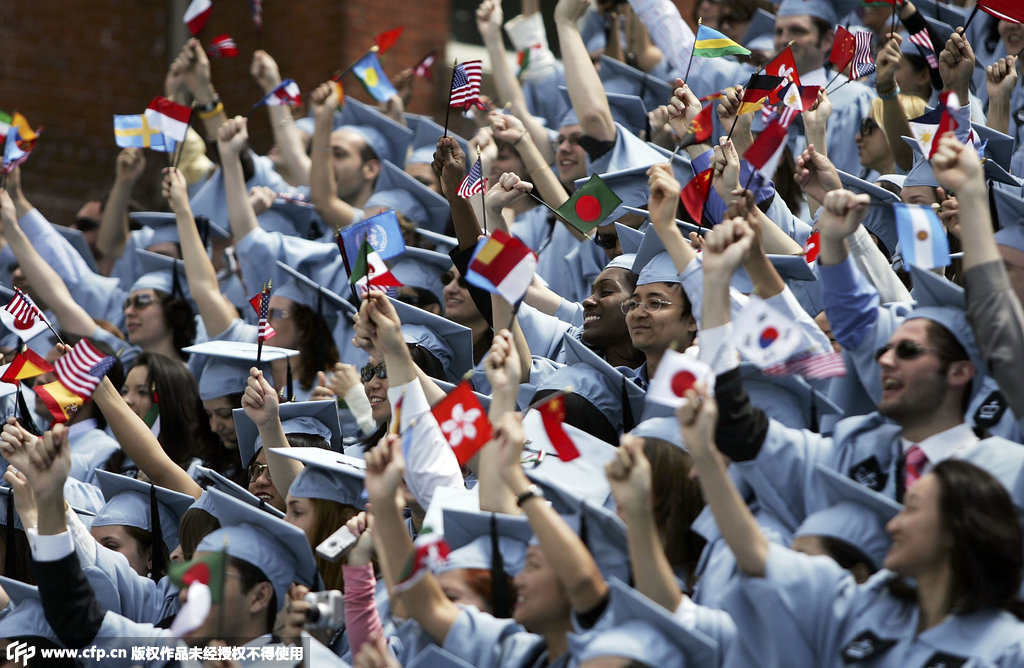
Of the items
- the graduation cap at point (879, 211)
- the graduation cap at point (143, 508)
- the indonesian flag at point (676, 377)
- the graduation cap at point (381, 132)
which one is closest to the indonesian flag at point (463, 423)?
the indonesian flag at point (676, 377)

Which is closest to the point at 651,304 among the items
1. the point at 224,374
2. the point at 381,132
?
the point at 224,374

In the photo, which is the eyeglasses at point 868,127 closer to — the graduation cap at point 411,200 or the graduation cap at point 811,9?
the graduation cap at point 811,9

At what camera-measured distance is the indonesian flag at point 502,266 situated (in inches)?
157

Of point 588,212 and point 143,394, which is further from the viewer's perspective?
point 143,394

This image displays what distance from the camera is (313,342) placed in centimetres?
606

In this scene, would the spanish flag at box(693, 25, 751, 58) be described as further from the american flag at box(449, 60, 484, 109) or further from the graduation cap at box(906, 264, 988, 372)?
the graduation cap at box(906, 264, 988, 372)

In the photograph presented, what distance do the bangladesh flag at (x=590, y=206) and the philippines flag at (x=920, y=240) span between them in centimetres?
140

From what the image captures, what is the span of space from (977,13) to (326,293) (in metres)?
3.35

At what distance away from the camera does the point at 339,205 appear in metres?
6.99

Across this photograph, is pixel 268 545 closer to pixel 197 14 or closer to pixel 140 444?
pixel 140 444

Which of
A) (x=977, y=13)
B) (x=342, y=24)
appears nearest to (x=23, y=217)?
(x=342, y=24)

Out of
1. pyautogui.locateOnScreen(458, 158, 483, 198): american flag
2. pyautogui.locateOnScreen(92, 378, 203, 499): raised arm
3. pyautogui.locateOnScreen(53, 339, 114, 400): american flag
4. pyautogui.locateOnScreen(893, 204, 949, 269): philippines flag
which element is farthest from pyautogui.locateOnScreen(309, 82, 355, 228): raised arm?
pyautogui.locateOnScreen(893, 204, 949, 269): philippines flag

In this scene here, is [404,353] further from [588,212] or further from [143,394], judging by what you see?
[143,394]

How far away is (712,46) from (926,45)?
95 centimetres
